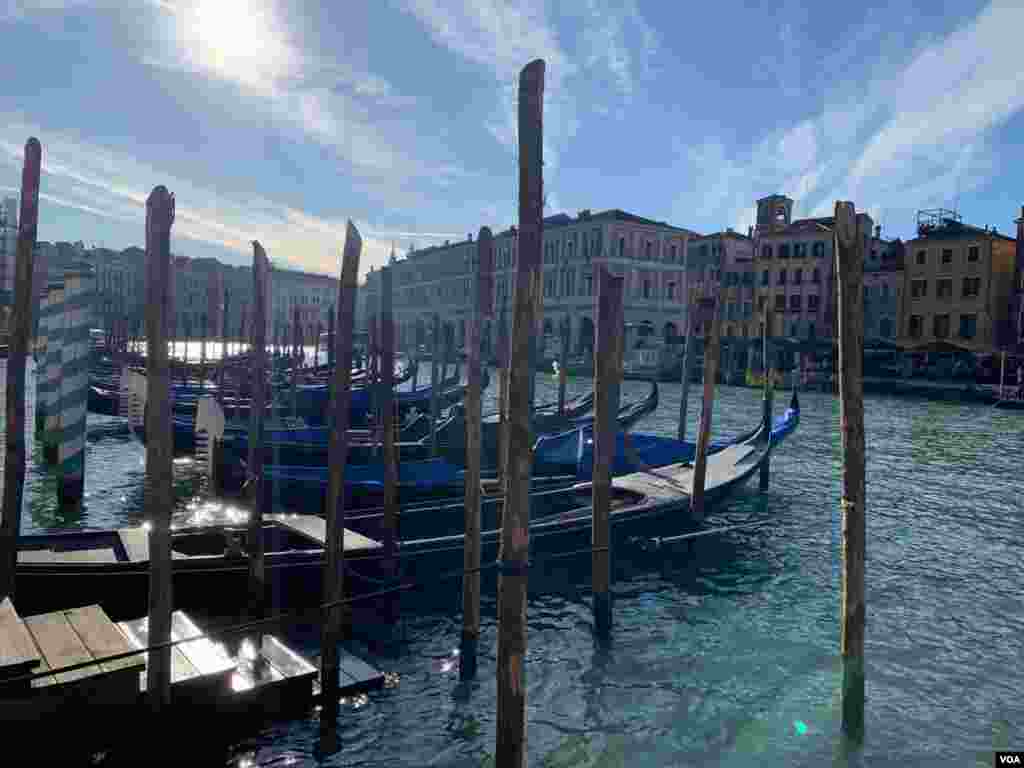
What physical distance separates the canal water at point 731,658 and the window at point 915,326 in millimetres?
31727

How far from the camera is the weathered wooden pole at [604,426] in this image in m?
5.88

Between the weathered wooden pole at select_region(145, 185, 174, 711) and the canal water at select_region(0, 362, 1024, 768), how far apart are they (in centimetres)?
83

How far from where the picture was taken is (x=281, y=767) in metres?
→ 4.48

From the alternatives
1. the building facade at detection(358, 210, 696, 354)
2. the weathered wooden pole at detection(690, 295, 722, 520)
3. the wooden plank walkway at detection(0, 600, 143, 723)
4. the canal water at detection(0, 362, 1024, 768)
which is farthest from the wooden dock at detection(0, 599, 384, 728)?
the building facade at detection(358, 210, 696, 354)

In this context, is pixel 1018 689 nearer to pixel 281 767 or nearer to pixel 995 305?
pixel 281 767

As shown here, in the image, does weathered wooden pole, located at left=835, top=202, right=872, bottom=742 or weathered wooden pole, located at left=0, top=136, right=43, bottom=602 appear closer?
weathered wooden pole, located at left=835, top=202, right=872, bottom=742

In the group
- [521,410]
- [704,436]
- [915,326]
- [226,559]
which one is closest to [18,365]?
[226,559]

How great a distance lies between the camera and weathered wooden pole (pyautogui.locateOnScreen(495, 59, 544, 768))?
3.74m

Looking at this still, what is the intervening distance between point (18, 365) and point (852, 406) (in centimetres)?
631

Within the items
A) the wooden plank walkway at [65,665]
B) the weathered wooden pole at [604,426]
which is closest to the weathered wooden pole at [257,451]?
the wooden plank walkway at [65,665]

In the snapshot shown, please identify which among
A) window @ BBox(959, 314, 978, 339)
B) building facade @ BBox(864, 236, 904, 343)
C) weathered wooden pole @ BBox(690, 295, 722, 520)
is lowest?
weathered wooden pole @ BBox(690, 295, 722, 520)

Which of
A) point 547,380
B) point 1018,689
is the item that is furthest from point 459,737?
point 547,380

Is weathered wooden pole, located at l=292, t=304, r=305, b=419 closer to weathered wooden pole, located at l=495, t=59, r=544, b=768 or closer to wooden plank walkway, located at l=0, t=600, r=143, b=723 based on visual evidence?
wooden plank walkway, located at l=0, t=600, r=143, b=723

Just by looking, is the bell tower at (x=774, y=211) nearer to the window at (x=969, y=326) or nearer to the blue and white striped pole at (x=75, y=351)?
the window at (x=969, y=326)
